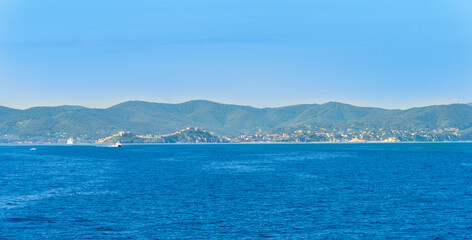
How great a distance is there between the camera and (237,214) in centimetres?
7019

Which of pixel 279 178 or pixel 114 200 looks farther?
pixel 279 178

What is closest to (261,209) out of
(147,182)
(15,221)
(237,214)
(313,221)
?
(237,214)

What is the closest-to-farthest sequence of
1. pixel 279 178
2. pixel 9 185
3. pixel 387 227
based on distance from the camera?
pixel 387 227 → pixel 9 185 → pixel 279 178

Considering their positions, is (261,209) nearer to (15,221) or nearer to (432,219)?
(432,219)

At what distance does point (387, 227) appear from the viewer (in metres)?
61.7

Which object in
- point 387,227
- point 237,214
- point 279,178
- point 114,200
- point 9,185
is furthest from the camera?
point 279,178

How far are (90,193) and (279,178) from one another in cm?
4780

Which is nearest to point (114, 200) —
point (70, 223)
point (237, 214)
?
A: point (70, 223)

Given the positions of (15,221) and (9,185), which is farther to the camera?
→ (9,185)

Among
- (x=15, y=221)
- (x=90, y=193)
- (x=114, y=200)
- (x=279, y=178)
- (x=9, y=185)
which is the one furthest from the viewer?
(x=279, y=178)

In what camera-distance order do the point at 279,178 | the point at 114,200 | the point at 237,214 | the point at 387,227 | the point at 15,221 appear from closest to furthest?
the point at 387,227 < the point at 15,221 < the point at 237,214 < the point at 114,200 < the point at 279,178

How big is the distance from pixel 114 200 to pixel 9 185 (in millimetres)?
37623

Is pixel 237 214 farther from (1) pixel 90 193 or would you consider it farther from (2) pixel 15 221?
(1) pixel 90 193

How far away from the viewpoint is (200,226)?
62.2m
